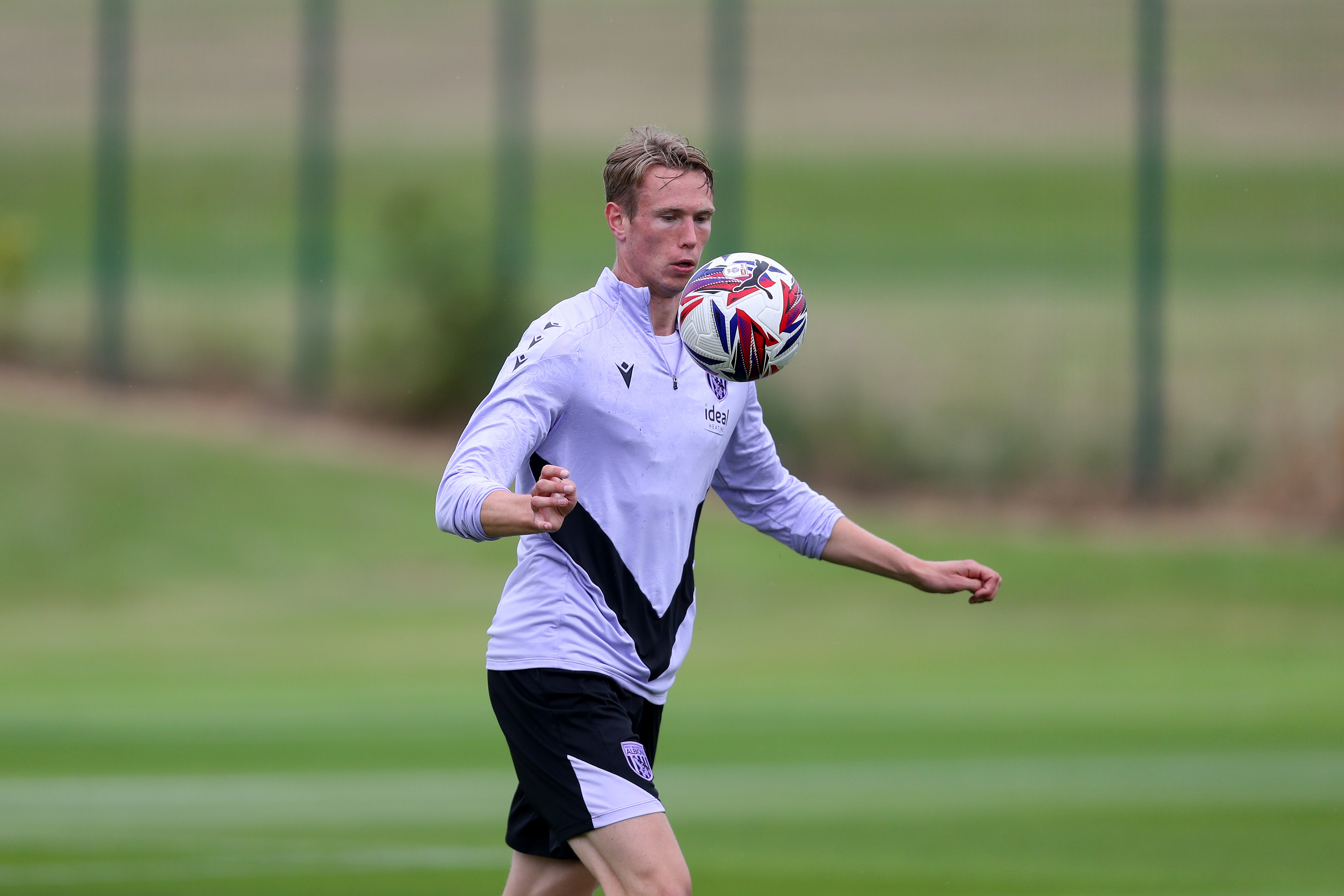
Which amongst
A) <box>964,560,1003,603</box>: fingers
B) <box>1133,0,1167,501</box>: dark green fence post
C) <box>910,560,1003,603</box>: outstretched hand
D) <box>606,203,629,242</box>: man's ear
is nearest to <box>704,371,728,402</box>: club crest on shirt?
<box>606,203,629,242</box>: man's ear

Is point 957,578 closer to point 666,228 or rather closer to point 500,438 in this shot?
point 666,228

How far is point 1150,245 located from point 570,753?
17.3 metres

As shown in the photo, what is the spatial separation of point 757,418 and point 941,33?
68.7 ft

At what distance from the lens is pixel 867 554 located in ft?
19.6

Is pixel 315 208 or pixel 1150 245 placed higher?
pixel 315 208

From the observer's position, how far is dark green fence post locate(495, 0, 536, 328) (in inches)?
872

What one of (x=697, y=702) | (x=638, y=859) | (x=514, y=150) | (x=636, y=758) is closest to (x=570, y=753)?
(x=636, y=758)

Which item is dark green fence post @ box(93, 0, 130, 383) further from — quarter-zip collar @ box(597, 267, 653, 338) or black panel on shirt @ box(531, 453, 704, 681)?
A: black panel on shirt @ box(531, 453, 704, 681)

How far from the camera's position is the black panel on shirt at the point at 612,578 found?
5355mm

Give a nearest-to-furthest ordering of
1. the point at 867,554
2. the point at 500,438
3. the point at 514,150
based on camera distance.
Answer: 1. the point at 500,438
2. the point at 867,554
3. the point at 514,150

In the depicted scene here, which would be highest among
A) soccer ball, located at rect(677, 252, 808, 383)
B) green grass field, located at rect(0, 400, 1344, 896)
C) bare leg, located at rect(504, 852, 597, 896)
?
soccer ball, located at rect(677, 252, 808, 383)

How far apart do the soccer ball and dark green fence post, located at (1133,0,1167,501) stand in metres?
16.1

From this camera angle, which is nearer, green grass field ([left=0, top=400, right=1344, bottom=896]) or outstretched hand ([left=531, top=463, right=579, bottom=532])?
outstretched hand ([left=531, top=463, right=579, bottom=532])

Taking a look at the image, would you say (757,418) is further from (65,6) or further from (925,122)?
(65,6)
